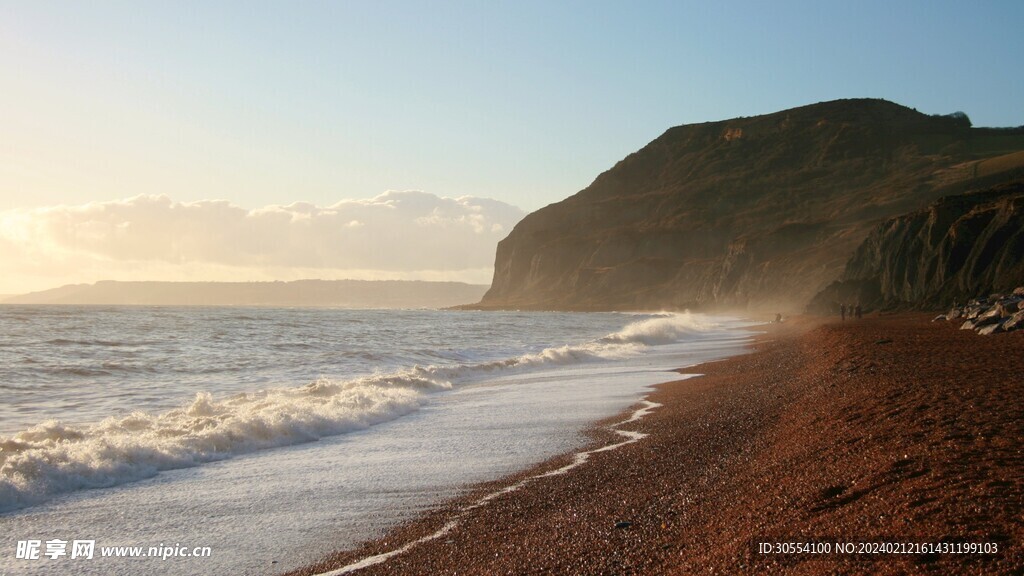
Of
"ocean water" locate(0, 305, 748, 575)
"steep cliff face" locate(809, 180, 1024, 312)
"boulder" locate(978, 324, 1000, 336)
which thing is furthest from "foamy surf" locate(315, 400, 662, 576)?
"steep cliff face" locate(809, 180, 1024, 312)

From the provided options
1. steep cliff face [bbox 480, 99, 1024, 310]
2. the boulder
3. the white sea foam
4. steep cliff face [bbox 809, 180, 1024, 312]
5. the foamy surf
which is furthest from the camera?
steep cliff face [bbox 480, 99, 1024, 310]

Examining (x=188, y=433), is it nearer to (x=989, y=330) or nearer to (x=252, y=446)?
(x=252, y=446)

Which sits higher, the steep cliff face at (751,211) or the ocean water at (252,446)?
the steep cliff face at (751,211)

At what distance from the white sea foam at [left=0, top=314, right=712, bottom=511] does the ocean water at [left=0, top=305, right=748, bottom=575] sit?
3cm

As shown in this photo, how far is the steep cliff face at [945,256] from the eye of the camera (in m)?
38.8

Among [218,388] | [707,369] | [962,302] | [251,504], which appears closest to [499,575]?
[251,504]

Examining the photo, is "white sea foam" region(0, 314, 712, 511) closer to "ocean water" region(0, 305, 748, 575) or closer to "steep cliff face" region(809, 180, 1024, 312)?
"ocean water" region(0, 305, 748, 575)

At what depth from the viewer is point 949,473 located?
6.59 metres

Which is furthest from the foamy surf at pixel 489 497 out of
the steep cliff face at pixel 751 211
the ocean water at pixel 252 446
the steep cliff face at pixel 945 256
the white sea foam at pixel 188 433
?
the steep cliff face at pixel 751 211

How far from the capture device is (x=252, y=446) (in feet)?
40.7

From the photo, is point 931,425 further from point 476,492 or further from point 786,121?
point 786,121

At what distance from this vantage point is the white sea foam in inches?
377

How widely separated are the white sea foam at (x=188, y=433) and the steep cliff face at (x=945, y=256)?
31.3 m

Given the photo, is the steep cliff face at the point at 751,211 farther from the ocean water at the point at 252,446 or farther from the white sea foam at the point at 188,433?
the white sea foam at the point at 188,433
